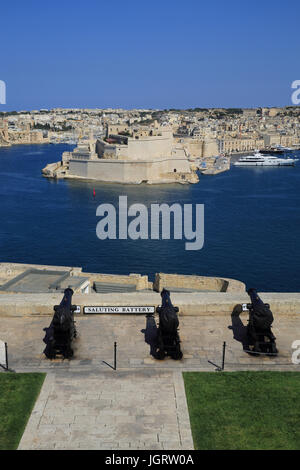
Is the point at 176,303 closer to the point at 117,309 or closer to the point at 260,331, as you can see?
the point at 117,309

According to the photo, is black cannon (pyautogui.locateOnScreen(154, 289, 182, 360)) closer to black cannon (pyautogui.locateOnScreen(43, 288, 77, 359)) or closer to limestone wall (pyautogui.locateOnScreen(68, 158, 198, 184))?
black cannon (pyautogui.locateOnScreen(43, 288, 77, 359))

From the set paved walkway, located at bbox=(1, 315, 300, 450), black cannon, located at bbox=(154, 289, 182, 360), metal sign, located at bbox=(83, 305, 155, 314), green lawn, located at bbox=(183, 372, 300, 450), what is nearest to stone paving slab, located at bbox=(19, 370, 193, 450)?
paved walkway, located at bbox=(1, 315, 300, 450)

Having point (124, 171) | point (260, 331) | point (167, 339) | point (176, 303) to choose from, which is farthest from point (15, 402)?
point (124, 171)

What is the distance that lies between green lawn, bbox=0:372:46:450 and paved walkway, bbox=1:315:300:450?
81 millimetres

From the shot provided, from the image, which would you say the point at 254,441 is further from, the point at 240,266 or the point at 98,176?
the point at 98,176

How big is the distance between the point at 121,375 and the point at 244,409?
1416 millimetres

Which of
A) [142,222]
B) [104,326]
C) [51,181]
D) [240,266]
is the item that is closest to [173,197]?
[142,222]

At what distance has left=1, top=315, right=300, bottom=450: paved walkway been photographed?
13.5 feet

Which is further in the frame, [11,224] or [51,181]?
[51,181]

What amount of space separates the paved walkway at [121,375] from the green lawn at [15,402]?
8cm

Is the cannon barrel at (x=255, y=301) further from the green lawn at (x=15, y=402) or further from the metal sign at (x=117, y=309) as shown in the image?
the green lawn at (x=15, y=402)

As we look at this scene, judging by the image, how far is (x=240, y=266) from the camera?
76.6ft

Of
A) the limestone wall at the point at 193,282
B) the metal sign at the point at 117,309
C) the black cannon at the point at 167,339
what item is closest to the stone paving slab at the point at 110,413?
the black cannon at the point at 167,339
